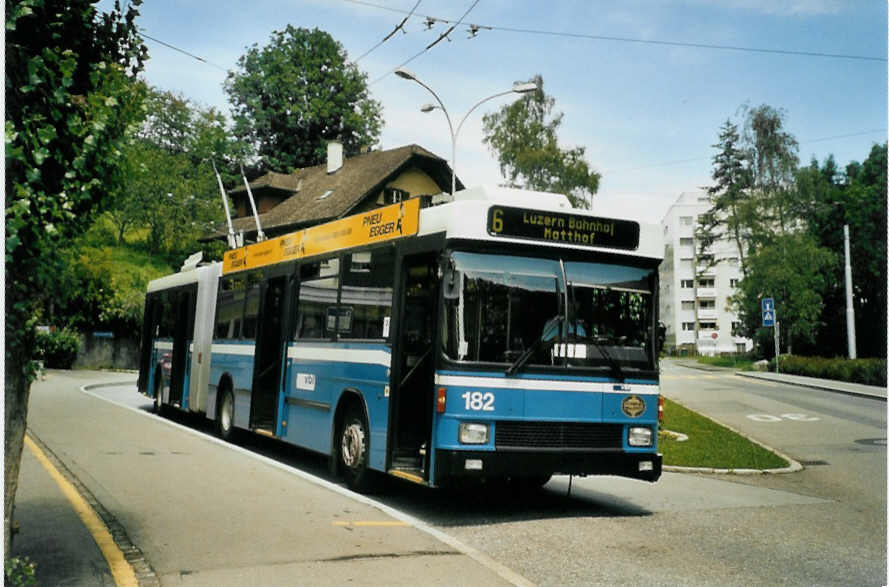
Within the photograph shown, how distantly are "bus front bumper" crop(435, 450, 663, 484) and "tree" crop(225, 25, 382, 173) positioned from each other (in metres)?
51.2

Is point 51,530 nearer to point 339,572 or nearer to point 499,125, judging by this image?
point 339,572

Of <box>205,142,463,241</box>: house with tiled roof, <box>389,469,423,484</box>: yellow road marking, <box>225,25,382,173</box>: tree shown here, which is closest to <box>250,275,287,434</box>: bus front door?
<box>389,469,423,484</box>: yellow road marking

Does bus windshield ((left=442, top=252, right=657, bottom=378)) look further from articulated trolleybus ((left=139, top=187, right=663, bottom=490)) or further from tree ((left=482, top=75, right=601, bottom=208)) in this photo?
tree ((left=482, top=75, right=601, bottom=208))

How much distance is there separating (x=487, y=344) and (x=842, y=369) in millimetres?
33591

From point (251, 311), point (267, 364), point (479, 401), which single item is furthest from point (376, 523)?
point (251, 311)

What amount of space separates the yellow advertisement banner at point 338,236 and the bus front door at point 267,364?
1.97 feet

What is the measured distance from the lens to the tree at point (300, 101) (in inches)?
2299

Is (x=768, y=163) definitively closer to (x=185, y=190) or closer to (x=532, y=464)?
(x=185, y=190)

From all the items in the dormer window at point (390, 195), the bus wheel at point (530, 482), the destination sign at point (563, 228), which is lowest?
the bus wheel at point (530, 482)

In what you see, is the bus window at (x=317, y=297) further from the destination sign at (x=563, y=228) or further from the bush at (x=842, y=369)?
the bush at (x=842, y=369)

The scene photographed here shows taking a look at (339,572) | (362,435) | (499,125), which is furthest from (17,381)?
(499,125)

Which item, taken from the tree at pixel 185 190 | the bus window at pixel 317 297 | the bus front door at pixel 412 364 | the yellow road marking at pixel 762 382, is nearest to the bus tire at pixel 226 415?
the bus window at pixel 317 297

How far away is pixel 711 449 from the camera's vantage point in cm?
1544

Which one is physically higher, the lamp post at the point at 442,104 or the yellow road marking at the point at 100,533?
the lamp post at the point at 442,104
